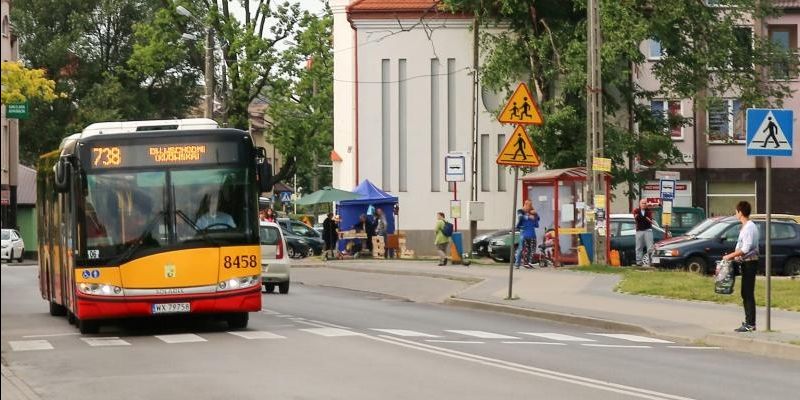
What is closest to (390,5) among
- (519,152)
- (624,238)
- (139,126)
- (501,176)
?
(501,176)

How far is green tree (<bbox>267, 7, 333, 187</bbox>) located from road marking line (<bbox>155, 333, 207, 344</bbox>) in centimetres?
4293

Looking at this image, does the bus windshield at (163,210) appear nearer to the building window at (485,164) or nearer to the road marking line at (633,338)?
the road marking line at (633,338)

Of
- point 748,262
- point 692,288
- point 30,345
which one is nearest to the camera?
point 30,345

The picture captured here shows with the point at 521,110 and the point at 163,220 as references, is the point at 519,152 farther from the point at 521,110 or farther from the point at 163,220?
the point at 163,220

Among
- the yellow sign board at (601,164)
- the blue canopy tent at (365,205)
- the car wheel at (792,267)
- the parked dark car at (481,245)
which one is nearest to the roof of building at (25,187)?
the blue canopy tent at (365,205)

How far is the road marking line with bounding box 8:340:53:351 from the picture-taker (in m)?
16.7

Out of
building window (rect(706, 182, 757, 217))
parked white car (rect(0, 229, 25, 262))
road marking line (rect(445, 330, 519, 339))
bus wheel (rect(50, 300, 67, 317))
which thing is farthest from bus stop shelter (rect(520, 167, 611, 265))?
building window (rect(706, 182, 757, 217))

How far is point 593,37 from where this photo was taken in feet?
117

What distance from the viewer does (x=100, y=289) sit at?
18156 millimetres

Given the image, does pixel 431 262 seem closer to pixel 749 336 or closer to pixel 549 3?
pixel 549 3

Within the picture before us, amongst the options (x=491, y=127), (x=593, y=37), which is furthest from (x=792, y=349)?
(x=491, y=127)

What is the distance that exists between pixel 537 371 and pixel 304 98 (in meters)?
52.1

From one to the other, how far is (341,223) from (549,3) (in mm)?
9981

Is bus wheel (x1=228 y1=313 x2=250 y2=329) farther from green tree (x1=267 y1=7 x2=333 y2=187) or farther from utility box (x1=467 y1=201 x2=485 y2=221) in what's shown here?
green tree (x1=267 y1=7 x2=333 y2=187)
